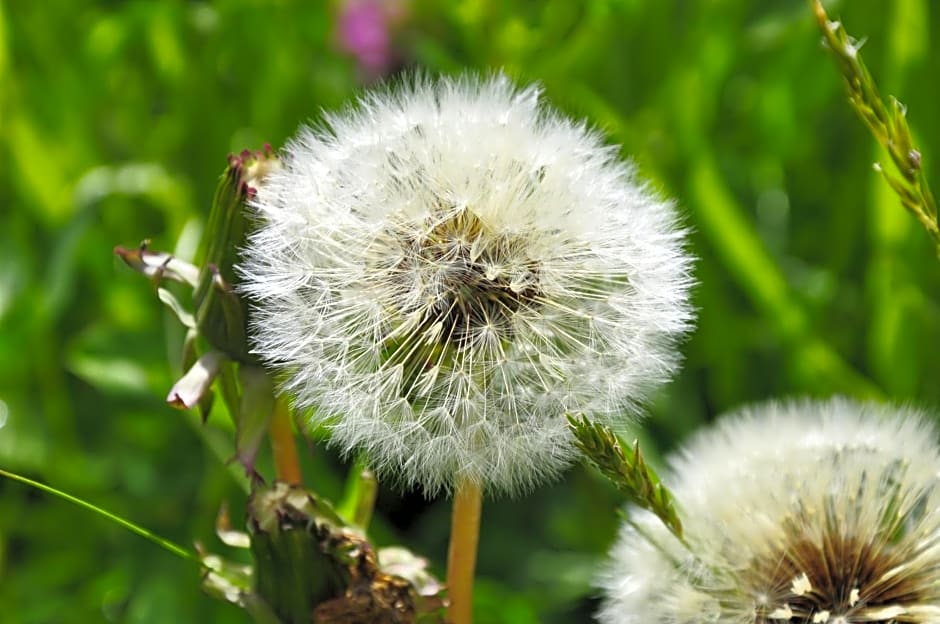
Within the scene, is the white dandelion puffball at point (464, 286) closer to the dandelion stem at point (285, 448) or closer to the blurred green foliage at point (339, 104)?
the dandelion stem at point (285, 448)

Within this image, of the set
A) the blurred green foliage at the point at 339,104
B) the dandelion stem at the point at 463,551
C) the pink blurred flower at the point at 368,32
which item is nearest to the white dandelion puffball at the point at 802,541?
the dandelion stem at the point at 463,551

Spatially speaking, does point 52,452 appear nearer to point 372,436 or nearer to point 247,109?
point 247,109

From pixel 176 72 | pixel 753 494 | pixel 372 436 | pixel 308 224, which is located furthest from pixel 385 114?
pixel 176 72

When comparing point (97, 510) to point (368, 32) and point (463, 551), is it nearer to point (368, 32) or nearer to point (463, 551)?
point (463, 551)

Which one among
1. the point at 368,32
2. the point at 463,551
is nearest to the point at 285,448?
the point at 463,551

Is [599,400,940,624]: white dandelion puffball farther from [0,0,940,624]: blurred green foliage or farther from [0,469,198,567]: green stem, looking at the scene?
[0,0,940,624]: blurred green foliage
